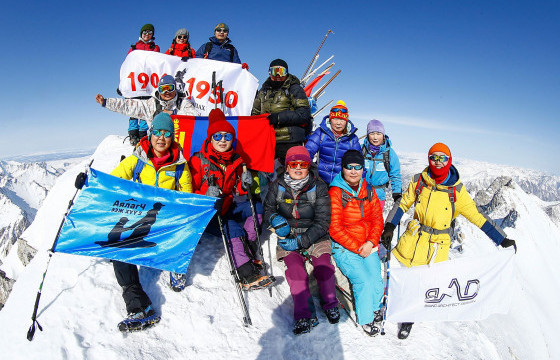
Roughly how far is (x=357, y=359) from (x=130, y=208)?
4.74 m

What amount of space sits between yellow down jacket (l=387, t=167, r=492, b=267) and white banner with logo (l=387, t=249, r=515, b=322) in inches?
20.0

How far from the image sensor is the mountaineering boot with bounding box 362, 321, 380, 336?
5.12 metres

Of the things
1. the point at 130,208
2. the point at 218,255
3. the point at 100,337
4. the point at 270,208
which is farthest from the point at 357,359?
the point at 130,208

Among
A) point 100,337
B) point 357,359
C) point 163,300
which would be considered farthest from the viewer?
point 163,300

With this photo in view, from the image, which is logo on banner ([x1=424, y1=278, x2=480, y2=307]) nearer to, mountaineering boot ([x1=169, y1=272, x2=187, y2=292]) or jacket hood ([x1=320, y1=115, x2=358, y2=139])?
jacket hood ([x1=320, y1=115, x2=358, y2=139])

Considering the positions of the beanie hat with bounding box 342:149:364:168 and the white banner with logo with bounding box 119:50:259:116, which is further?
the white banner with logo with bounding box 119:50:259:116

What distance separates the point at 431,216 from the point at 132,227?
5.82 metres

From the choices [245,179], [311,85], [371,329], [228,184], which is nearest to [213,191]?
[228,184]

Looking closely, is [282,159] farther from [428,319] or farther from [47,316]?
[47,316]

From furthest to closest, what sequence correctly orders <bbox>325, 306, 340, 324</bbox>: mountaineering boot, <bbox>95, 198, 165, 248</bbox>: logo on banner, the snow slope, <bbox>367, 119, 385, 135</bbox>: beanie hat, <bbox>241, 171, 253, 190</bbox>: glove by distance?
<bbox>367, 119, 385, 135</bbox>: beanie hat, <bbox>241, 171, 253, 190</bbox>: glove, <bbox>325, 306, 340, 324</bbox>: mountaineering boot, <bbox>95, 198, 165, 248</bbox>: logo on banner, the snow slope

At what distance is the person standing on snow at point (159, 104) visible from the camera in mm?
7992

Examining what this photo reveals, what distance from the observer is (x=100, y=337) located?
4102 millimetres

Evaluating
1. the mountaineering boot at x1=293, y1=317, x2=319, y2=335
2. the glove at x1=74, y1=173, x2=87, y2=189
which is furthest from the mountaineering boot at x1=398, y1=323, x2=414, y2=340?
the glove at x1=74, y1=173, x2=87, y2=189

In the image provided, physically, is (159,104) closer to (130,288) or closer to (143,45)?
(143,45)
